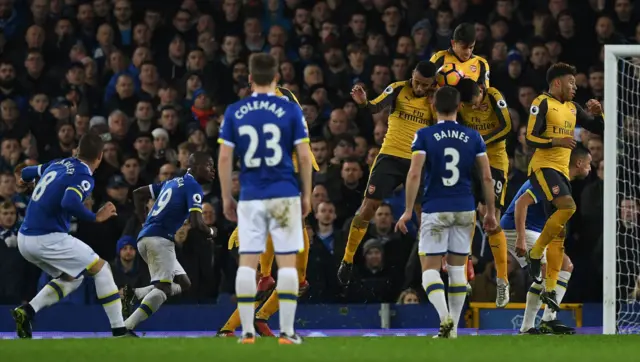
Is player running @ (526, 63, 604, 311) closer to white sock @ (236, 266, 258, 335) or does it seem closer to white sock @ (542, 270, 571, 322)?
white sock @ (542, 270, 571, 322)

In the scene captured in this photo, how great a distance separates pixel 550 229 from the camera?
13102 mm

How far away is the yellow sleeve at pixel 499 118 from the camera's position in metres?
13.3

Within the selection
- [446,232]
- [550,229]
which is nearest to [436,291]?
[446,232]

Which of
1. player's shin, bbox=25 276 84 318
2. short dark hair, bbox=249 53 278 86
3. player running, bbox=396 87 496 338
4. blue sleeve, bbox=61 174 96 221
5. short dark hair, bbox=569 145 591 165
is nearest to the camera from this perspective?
short dark hair, bbox=249 53 278 86

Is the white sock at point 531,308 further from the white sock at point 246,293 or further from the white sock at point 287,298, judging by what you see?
the white sock at point 246,293

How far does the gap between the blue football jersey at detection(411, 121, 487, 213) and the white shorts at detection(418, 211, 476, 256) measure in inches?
2.3

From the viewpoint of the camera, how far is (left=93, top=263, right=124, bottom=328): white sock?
12203 millimetres

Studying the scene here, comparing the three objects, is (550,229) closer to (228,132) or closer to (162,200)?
(162,200)

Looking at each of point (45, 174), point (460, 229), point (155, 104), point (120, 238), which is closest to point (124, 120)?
point (155, 104)

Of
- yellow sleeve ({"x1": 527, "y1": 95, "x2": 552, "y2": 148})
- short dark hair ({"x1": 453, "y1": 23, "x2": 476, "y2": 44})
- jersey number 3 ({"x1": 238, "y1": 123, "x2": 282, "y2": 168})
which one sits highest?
short dark hair ({"x1": 453, "y1": 23, "x2": 476, "y2": 44})

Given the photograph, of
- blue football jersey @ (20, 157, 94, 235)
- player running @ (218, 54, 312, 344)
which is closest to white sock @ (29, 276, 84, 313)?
blue football jersey @ (20, 157, 94, 235)

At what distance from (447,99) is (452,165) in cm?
55

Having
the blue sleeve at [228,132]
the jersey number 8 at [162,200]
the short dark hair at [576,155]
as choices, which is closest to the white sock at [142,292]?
the jersey number 8 at [162,200]

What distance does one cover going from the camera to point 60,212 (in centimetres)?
1233
